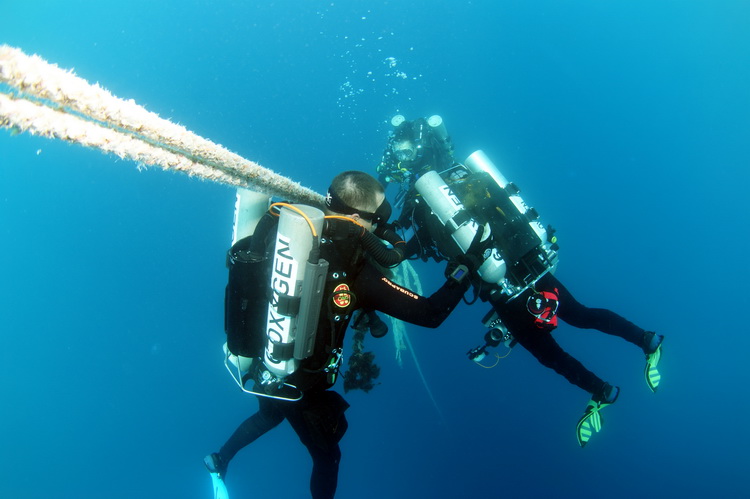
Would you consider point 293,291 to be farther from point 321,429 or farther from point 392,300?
point 321,429

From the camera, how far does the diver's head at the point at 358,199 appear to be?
10.3 feet

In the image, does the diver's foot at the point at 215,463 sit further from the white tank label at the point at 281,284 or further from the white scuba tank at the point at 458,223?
the white scuba tank at the point at 458,223

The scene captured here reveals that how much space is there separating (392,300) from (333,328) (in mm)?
617

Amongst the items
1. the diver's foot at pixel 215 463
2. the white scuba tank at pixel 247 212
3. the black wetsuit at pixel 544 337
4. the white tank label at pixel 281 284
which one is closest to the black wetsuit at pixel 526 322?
→ the black wetsuit at pixel 544 337

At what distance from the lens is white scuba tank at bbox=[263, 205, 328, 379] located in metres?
2.72

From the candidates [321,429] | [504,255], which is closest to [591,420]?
[504,255]

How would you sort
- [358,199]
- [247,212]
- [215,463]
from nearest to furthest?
[358,199], [247,212], [215,463]

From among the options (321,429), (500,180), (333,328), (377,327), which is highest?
(500,180)

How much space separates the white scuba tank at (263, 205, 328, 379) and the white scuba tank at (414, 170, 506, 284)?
2043 millimetres

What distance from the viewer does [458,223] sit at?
427 centimetres

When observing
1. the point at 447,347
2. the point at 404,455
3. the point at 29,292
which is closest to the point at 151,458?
the point at 404,455

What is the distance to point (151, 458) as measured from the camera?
819 inches

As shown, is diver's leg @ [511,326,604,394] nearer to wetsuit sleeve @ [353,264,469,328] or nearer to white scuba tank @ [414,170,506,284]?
white scuba tank @ [414,170,506,284]

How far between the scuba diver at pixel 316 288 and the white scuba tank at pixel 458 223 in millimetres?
636
